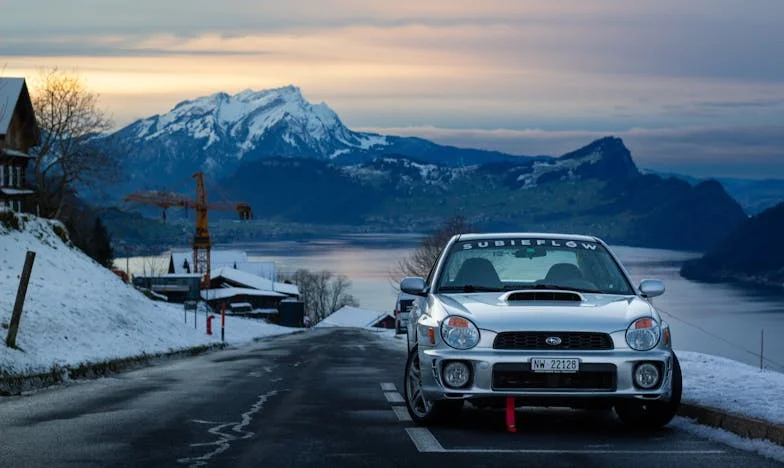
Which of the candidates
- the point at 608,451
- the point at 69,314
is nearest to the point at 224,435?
the point at 608,451

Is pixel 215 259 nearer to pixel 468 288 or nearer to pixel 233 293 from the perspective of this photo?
pixel 233 293

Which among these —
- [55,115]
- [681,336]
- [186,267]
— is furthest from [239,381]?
[186,267]

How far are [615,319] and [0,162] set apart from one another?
7482cm

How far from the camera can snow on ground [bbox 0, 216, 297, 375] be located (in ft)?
72.8

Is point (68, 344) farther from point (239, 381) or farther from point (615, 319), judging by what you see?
point (615, 319)

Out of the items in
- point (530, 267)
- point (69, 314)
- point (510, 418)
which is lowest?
point (69, 314)

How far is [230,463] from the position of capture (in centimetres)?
855

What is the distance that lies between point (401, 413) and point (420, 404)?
4.38 feet

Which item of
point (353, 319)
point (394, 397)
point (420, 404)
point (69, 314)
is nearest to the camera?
point (420, 404)

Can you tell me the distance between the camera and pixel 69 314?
91.9 ft

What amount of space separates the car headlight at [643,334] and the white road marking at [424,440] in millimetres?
1821

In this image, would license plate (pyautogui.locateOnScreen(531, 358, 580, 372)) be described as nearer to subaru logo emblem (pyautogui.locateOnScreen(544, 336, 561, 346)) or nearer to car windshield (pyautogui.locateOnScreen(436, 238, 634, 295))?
subaru logo emblem (pyautogui.locateOnScreen(544, 336, 561, 346))

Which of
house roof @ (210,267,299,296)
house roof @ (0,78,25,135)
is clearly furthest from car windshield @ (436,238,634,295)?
house roof @ (210,267,299,296)

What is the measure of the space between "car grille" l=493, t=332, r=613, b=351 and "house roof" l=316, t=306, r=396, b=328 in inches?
4950
